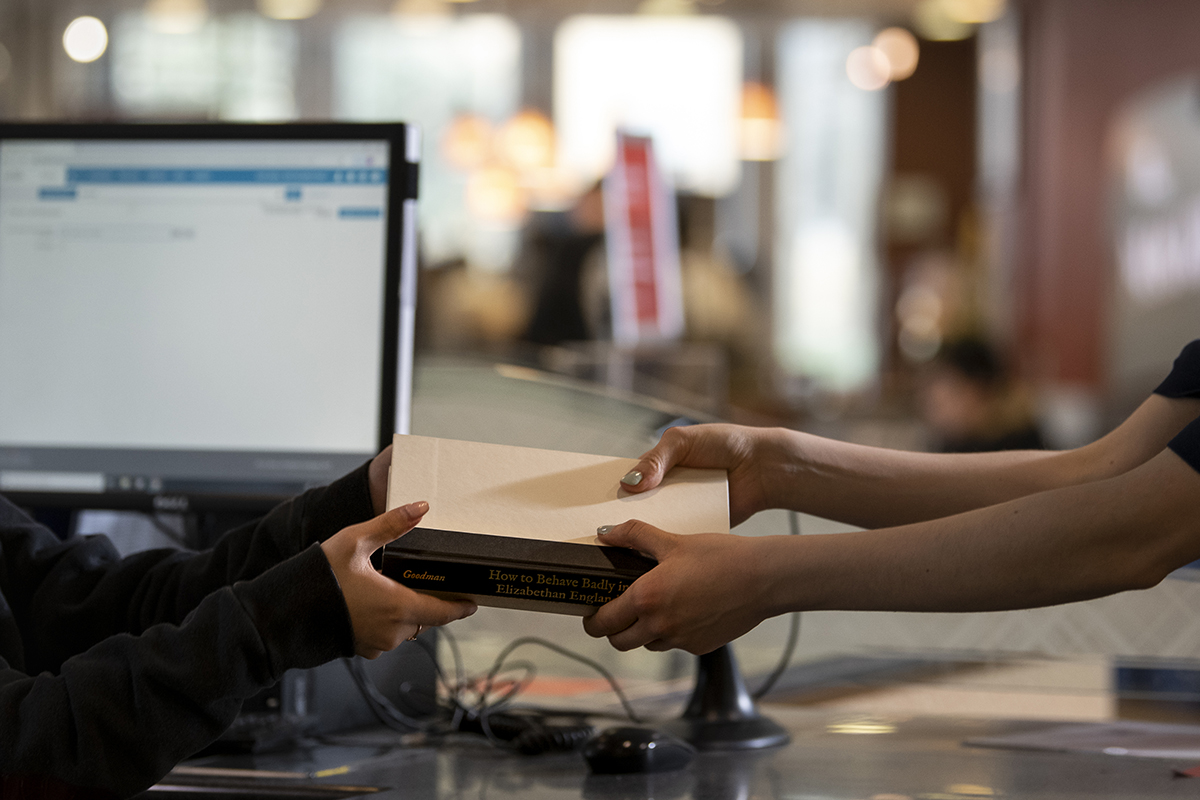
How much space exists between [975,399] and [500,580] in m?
3.41

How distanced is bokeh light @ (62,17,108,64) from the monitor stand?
759 cm

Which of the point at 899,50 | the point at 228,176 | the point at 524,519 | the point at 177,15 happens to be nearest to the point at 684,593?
the point at 524,519

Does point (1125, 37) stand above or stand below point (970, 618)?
above

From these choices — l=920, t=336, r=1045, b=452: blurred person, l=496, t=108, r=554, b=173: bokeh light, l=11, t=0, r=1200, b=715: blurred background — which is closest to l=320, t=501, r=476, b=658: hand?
l=920, t=336, r=1045, b=452: blurred person

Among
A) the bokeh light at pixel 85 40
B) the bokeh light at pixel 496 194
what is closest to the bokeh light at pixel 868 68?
the bokeh light at pixel 496 194

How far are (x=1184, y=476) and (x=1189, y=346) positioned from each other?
0.24m

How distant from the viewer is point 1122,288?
584 centimetres

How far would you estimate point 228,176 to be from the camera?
0.94 meters

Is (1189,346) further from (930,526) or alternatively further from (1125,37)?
(1125,37)

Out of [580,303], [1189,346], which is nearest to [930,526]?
[1189,346]

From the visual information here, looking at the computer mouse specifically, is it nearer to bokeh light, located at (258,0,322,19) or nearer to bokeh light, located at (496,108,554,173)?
bokeh light, located at (496,108,554,173)

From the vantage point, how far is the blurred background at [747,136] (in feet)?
21.4

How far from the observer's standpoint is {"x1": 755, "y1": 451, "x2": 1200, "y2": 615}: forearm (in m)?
0.68

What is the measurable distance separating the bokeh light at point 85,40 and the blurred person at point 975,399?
19.5ft
